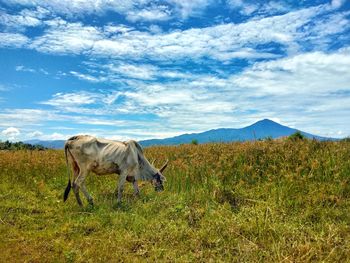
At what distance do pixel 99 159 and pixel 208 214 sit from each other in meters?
3.94

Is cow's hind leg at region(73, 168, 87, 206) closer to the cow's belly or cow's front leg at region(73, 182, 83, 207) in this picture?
cow's front leg at region(73, 182, 83, 207)

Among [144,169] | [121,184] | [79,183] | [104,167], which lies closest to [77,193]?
[79,183]

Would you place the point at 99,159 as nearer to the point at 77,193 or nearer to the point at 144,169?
the point at 77,193

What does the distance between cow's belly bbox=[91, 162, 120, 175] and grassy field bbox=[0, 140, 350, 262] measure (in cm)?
91

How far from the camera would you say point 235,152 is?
13523 millimetres

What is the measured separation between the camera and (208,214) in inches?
360

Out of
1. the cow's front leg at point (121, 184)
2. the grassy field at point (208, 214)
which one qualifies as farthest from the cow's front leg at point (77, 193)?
the cow's front leg at point (121, 184)

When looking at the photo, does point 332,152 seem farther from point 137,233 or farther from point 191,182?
point 137,233

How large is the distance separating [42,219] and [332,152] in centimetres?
887

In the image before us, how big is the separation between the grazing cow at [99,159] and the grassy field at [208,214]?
0.69 m

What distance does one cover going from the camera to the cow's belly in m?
11.5

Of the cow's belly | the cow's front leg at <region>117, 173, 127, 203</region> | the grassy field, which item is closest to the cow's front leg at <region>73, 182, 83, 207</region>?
the grassy field

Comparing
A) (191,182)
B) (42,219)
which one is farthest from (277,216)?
(42,219)

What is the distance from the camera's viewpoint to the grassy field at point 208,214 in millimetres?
7332
